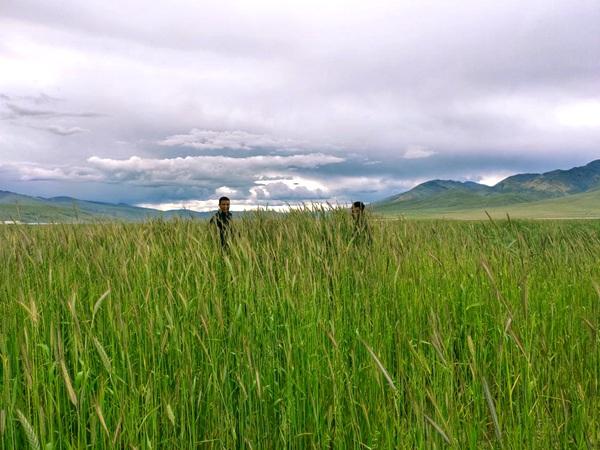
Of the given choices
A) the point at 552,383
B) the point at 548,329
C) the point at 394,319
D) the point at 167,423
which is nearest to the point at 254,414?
the point at 167,423

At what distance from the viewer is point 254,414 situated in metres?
2.46

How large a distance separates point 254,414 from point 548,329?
9.46 feet

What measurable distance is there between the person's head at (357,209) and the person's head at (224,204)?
219 centimetres

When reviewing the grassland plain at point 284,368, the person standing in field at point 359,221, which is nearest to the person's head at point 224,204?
the person standing in field at point 359,221

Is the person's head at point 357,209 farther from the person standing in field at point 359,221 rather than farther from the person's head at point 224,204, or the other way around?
the person's head at point 224,204

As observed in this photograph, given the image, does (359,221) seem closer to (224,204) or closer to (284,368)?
(224,204)

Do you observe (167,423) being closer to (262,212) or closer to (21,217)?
Answer: (21,217)

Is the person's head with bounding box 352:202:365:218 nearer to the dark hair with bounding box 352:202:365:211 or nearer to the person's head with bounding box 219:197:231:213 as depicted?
the dark hair with bounding box 352:202:365:211

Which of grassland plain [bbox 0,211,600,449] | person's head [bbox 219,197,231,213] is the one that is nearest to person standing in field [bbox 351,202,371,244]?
grassland plain [bbox 0,211,600,449]

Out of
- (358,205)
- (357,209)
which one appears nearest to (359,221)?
(357,209)

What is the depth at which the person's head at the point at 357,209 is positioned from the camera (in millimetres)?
7395

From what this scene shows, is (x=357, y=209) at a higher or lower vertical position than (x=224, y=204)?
lower

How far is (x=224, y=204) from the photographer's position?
8.03 metres

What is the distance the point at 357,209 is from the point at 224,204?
2.30m
